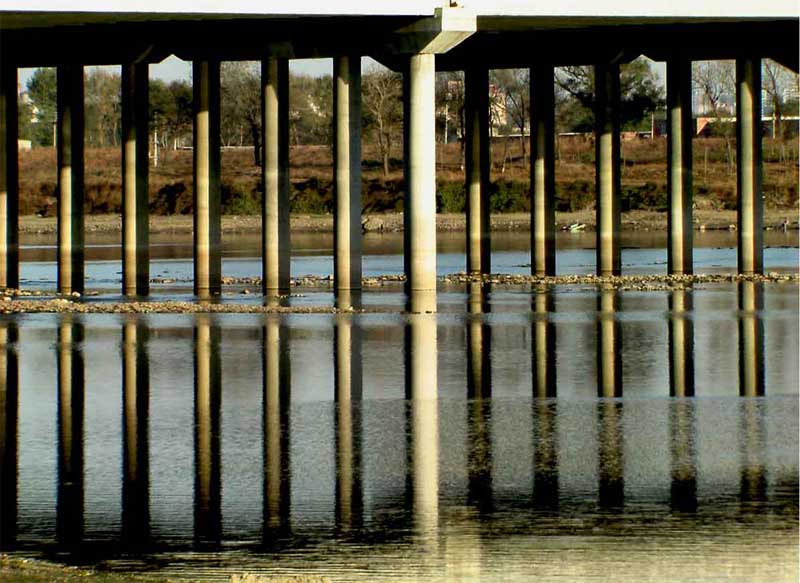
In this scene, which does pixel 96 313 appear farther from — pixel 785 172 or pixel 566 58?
pixel 785 172

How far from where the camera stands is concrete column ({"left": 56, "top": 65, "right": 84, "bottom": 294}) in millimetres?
54406

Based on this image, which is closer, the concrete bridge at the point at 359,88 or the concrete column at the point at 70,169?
the concrete bridge at the point at 359,88

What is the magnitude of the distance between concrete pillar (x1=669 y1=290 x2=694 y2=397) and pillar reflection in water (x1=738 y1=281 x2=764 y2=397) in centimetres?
75

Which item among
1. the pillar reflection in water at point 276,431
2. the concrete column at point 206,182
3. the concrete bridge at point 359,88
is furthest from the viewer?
→ the concrete column at point 206,182

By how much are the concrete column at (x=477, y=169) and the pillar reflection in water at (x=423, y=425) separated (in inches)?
888

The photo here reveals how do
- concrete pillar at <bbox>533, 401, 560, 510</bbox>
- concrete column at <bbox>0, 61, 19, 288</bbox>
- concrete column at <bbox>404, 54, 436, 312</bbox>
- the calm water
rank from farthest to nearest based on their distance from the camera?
concrete column at <bbox>0, 61, 19, 288</bbox> < concrete column at <bbox>404, 54, 436, 312</bbox> < concrete pillar at <bbox>533, 401, 560, 510</bbox> < the calm water

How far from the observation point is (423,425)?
2089 centimetres

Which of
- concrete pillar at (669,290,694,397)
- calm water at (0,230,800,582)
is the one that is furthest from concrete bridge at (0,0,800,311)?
calm water at (0,230,800,582)

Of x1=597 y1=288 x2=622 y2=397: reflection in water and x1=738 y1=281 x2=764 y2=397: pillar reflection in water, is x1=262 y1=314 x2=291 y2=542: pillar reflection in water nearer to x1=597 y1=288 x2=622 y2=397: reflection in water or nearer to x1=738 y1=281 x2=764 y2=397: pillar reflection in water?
x1=597 y1=288 x2=622 y2=397: reflection in water

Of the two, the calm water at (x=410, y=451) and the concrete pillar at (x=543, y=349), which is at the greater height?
the concrete pillar at (x=543, y=349)

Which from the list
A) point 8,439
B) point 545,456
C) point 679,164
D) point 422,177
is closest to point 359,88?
point 422,177

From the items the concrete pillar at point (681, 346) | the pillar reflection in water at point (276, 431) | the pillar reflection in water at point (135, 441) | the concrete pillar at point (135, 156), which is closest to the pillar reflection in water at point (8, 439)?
the pillar reflection in water at point (135, 441)

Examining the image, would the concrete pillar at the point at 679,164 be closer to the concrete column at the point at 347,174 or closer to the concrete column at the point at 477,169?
the concrete column at the point at 477,169

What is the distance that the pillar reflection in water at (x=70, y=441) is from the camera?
50.1 ft
